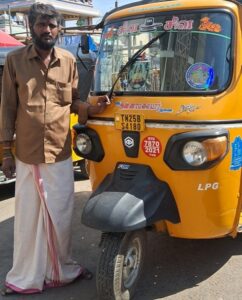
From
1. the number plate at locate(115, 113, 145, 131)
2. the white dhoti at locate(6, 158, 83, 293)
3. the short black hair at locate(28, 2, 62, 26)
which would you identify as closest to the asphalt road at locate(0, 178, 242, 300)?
the white dhoti at locate(6, 158, 83, 293)

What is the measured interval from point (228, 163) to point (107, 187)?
2.92ft

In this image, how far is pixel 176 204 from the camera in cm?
317

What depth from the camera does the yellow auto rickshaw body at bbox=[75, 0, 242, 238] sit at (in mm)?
3029

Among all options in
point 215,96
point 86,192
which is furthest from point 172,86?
point 86,192

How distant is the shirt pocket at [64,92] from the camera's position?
3238mm

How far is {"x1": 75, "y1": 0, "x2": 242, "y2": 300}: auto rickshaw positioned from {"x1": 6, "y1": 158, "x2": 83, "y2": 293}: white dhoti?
0.32 metres

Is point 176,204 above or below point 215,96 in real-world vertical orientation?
below

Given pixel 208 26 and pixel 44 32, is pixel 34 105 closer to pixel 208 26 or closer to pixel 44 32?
pixel 44 32

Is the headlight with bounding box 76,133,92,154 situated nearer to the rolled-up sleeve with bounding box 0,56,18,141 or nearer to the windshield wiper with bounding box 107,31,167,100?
the windshield wiper with bounding box 107,31,167,100

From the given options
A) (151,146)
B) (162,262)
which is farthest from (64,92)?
(162,262)

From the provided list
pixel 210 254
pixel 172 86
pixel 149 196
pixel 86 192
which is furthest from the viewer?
pixel 86 192

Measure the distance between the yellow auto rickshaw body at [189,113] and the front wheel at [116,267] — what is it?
334 mm

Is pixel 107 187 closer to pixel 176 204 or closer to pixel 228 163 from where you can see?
pixel 176 204

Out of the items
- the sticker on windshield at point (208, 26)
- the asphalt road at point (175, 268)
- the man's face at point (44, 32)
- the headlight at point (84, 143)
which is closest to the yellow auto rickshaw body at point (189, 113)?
the sticker on windshield at point (208, 26)
